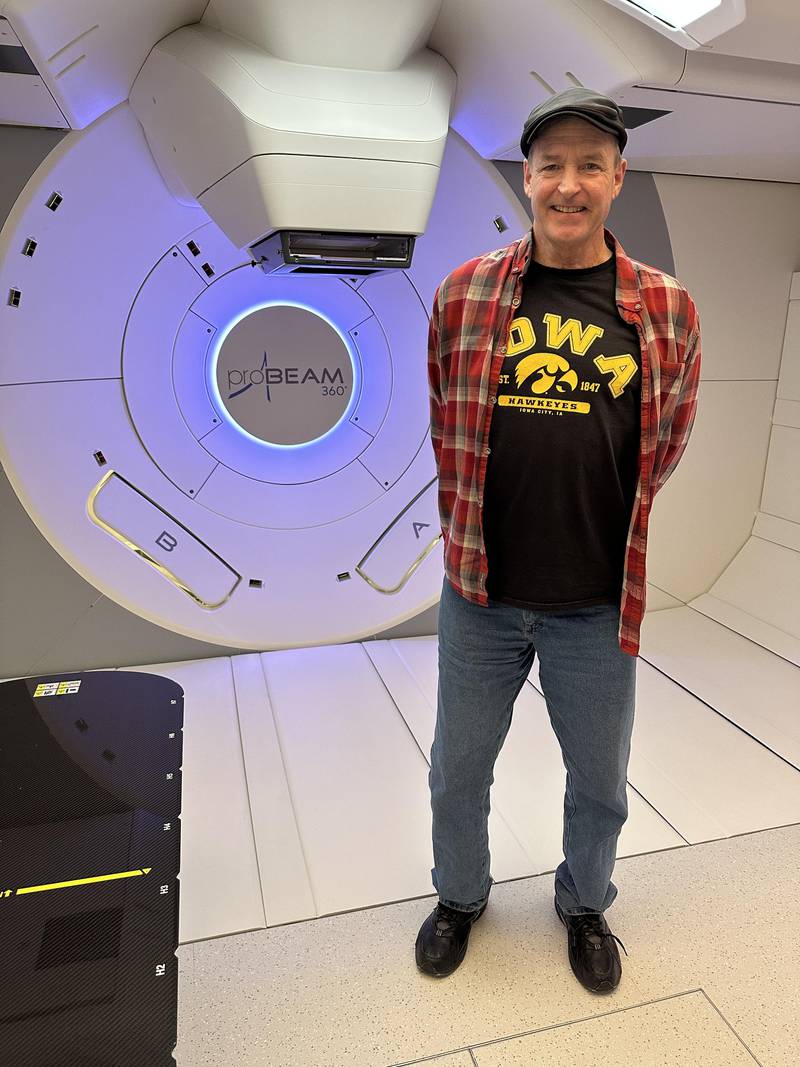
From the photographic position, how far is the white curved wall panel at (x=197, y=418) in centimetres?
213

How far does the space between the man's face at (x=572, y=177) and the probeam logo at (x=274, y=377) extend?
1.35 meters

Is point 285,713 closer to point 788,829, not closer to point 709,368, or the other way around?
point 788,829

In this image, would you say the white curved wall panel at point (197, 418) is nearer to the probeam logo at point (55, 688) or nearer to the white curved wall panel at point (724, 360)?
the white curved wall panel at point (724, 360)

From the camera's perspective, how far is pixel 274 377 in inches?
95.7

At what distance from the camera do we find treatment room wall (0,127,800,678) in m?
2.38

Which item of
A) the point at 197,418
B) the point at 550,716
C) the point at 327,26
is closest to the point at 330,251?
the point at 327,26

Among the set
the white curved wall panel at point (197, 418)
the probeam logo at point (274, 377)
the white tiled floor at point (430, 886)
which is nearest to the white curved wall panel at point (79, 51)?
the white curved wall panel at point (197, 418)

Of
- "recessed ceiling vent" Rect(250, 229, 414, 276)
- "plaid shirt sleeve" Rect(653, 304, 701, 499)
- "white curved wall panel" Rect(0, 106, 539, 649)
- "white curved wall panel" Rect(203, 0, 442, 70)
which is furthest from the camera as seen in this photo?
"white curved wall panel" Rect(0, 106, 539, 649)

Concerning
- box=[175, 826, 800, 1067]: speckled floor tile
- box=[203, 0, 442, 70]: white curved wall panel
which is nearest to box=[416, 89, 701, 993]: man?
box=[175, 826, 800, 1067]: speckled floor tile

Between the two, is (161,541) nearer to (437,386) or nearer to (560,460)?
(437,386)

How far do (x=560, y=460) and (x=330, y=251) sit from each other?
93 centimetres

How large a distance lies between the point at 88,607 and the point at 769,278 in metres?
2.61

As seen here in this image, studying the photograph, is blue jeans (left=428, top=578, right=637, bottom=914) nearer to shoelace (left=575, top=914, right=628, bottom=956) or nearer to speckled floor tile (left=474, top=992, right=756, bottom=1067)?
shoelace (left=575, top=914, right=628, bottom=956)

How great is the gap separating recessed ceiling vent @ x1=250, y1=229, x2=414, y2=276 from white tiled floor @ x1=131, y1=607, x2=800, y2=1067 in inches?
50.0
